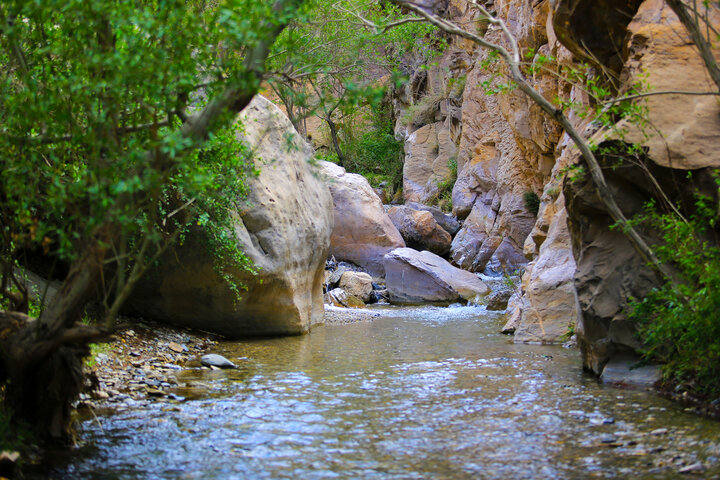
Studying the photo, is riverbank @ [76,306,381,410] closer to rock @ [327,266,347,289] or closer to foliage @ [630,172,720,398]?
foliage @ [630,172,720,398]

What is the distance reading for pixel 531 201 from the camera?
1953cm

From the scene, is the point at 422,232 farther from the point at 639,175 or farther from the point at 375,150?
the point at 639,175

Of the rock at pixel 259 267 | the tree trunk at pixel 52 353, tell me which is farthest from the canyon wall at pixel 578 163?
the tree trunk at pixel 52 353

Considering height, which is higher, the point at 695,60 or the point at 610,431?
the point at 695,60

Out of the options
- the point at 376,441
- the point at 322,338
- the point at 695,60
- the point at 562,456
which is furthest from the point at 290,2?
the point at 322,338

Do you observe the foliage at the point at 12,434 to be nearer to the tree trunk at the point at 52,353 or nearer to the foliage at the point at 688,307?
the tree trunk at the point at 52,353

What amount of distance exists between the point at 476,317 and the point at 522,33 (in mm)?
6990

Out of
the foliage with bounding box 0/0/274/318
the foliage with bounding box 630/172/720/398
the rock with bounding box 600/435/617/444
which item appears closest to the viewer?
the foliage with bounding box 0/0/274/318

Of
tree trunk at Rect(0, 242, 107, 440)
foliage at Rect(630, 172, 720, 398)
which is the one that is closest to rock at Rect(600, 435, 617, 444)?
foliage at Rect(630, 172, 720, 398)

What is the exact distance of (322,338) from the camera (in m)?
10.6

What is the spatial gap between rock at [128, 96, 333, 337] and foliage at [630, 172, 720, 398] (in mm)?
5120

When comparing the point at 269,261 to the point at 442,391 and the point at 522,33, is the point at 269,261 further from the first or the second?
the point at 522,33

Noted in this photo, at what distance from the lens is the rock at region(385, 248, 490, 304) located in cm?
1652

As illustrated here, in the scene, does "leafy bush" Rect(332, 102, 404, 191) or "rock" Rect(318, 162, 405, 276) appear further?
"leafy bush" Rect(332, 102, 404, 191)
